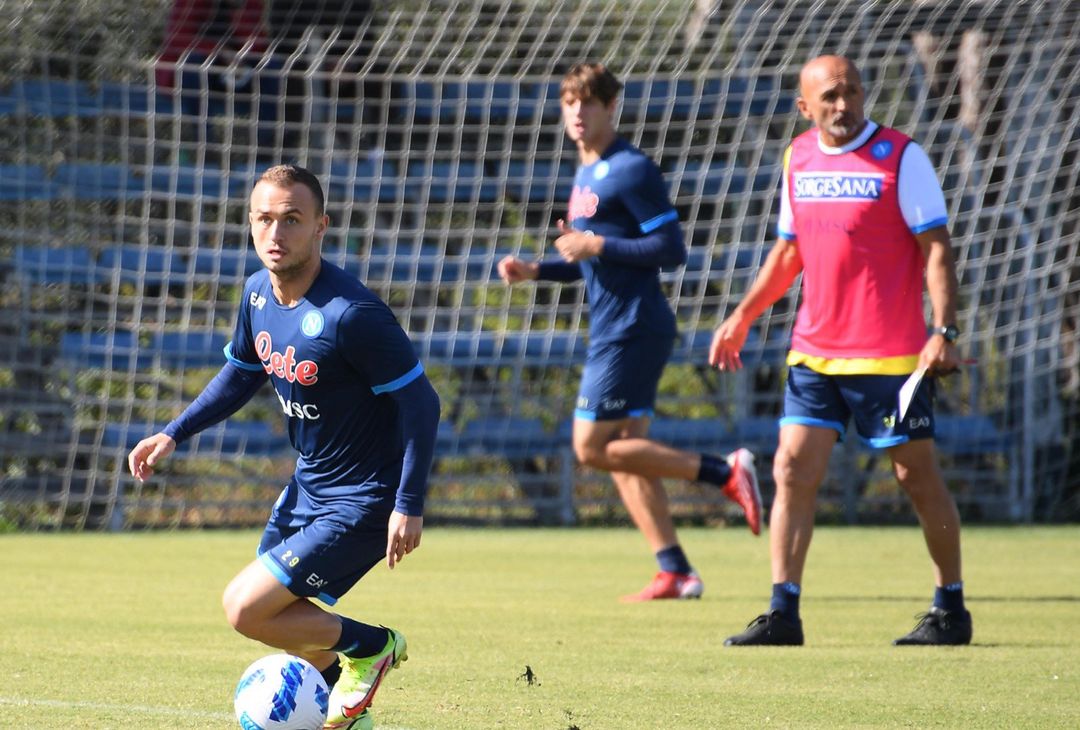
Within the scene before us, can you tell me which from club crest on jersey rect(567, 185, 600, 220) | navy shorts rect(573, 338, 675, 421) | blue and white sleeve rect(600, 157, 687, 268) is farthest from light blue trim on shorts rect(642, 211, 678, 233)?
navy shorts rect(573, 338, 675, 421)

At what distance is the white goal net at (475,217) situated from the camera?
11500 millimetres

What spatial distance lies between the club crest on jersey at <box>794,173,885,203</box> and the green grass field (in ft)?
5.17

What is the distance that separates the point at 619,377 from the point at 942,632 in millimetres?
2049

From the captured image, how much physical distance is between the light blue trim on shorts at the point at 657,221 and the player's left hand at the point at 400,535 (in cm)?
343

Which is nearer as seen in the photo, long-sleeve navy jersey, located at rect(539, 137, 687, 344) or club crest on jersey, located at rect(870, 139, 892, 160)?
club crest on jersey, located at rect(870, 139, 892, 160)

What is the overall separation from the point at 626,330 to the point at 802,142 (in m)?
1.57

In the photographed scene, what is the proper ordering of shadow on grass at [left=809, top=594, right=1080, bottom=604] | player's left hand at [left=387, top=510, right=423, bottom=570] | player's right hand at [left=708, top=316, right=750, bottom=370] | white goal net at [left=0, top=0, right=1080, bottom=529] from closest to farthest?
player's left hand at [left=387, top=510, right=423, bottom=570], player's right hand at [left=708, top=316, right=750, bottom=370], shadow on grass at [left=809, top=594, right=1080, bottom=604], white goal net at [left=0, top=0, right=1080, bottom=529]

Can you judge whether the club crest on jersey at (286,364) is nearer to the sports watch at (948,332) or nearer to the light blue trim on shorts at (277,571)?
the light blue trim on shorts at (277,571)

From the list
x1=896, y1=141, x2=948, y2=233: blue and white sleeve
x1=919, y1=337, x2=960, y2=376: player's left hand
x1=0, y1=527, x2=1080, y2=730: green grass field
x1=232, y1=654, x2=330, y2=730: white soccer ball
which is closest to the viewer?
x1=232, y1=654, x2=330, y2=730: white soccer ball

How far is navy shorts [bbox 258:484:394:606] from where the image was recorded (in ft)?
13.8

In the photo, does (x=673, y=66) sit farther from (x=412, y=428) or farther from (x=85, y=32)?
(x=412, y=428)

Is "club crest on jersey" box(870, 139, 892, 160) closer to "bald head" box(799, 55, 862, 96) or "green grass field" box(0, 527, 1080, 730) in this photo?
"bald head" box(799, 55, 862, 96)

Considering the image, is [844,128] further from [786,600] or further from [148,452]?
[148,452]

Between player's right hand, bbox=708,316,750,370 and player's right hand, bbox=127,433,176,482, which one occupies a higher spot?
player's right hand, bbox=708,316,750,370
